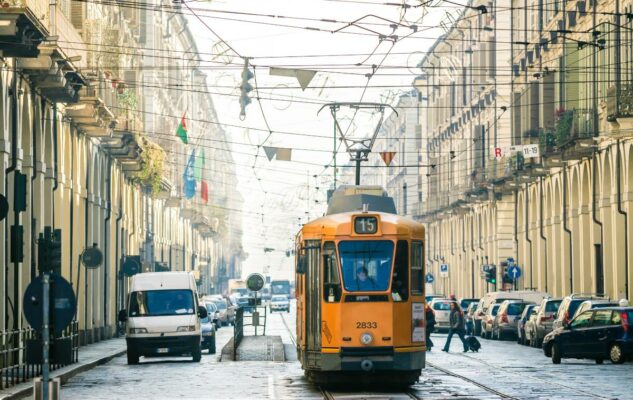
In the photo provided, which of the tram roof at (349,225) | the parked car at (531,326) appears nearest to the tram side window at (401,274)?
the tram roof at (349,225)

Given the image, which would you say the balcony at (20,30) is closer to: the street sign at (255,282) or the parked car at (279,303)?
the street sign at (255,282)

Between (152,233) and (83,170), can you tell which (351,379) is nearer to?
(83,170)

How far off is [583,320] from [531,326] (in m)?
A: 12.2

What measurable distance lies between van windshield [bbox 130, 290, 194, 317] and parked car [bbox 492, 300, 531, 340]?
1733 centimetres

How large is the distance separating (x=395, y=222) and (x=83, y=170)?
24.6m

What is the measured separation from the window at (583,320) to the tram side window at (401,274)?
10368 millimetres

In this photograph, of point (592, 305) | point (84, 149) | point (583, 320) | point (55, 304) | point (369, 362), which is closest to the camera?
point (55, 304)

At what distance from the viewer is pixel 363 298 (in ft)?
81.1

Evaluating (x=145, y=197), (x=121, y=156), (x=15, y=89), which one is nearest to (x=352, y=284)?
(x=15, y=89)

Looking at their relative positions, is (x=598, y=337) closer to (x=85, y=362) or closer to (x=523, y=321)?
(x=85, y=362)

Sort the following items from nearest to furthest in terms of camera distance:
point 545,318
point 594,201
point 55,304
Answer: point 55,304 < point 545,318 < point 594,201

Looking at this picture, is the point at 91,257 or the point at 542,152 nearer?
the point at 91,257

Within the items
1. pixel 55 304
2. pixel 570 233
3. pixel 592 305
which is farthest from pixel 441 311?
pixel 55 304

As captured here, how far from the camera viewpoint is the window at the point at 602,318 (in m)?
33.8
